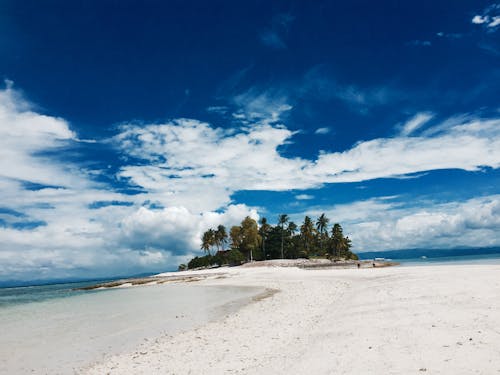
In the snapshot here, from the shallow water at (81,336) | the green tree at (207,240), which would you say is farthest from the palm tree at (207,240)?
the shallow water at (81,336)

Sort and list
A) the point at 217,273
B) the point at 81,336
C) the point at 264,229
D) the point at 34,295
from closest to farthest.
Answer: the point at 81,336, the point at 34,295, the point at 217,273, the point at 264,229

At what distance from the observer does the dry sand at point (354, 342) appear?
7906mm

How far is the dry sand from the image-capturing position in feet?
25.9

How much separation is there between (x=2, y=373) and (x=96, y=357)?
10.9ft

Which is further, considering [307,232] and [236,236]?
[307,232]

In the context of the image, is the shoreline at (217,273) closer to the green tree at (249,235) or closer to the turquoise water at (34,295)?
the turquoise water at (34,295)

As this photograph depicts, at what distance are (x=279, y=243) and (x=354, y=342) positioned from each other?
99.1 meters

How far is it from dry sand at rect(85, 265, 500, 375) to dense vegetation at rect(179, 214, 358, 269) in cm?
8156

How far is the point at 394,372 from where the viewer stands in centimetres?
731

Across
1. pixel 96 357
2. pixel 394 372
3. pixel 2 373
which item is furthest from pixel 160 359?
pixel 394 372

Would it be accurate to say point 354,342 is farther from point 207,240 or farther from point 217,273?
point 207,240

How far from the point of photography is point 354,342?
396 inches

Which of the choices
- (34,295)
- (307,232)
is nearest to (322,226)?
(307,232)

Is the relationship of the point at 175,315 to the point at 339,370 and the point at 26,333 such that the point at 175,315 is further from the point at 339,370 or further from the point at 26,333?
the point at 339,370
